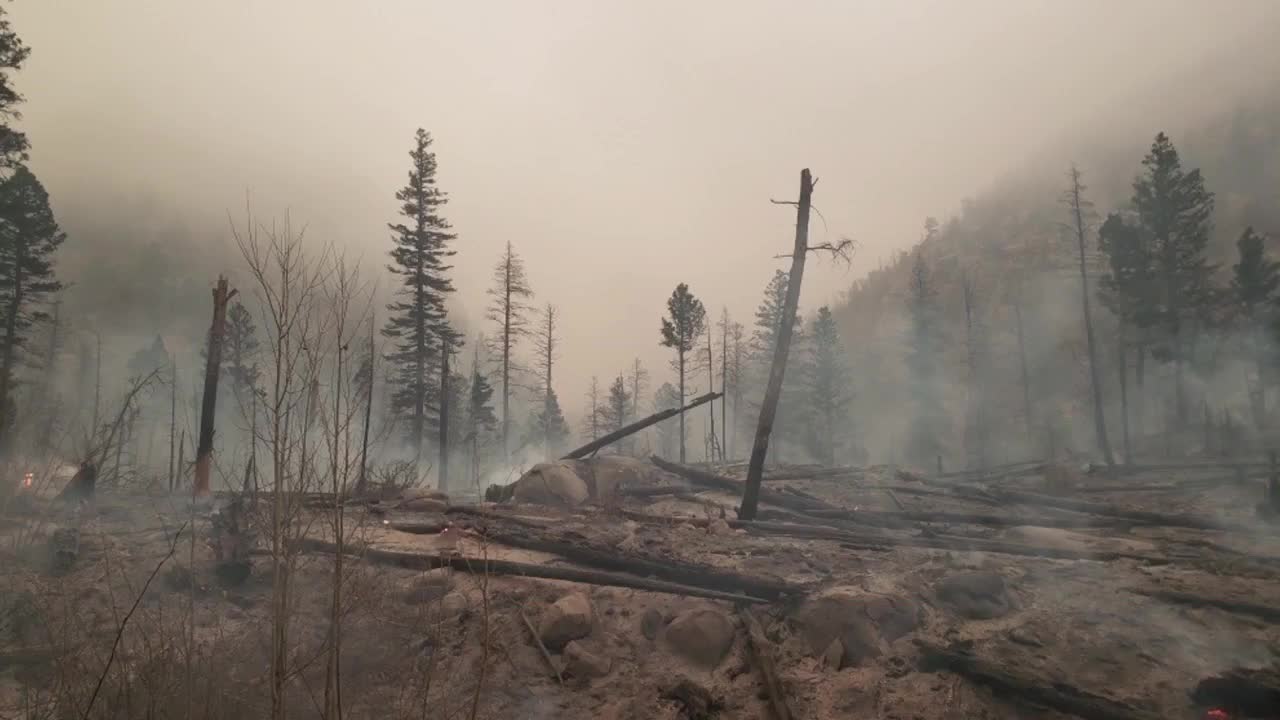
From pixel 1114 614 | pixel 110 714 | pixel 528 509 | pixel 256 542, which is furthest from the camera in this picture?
pixel 528 509

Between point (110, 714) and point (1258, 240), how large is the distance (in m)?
46.0

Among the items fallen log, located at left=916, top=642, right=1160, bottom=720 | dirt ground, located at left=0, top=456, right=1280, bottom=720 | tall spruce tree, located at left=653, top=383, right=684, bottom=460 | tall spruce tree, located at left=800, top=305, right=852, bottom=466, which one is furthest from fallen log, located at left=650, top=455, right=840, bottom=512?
tall spruce tree, located at left=653, top=383, right=684, bottom=460

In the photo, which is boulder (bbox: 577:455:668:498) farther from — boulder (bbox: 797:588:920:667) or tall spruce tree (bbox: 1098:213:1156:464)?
tall spruce tree (bbox: 1098:213:1156:464)

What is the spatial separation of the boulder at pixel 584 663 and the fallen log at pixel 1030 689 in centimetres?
369

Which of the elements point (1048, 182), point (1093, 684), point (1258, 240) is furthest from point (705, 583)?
point (1048, 182)

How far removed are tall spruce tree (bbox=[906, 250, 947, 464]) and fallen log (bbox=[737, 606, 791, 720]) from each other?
39469 millimetres

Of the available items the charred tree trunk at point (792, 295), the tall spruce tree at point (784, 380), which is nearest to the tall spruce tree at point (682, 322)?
the tall spruce tree at point (784, 380)

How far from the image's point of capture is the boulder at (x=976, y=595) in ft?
22.8

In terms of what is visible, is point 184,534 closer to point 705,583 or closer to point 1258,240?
point 705,583

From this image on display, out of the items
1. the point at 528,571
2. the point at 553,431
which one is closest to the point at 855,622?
the point at 528,571

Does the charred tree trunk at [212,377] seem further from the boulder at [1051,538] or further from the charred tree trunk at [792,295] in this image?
the boulder at [1051,538]

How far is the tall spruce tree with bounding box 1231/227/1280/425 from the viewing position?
29031mm

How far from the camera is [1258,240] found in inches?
1188

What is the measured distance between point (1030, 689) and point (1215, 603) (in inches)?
124
